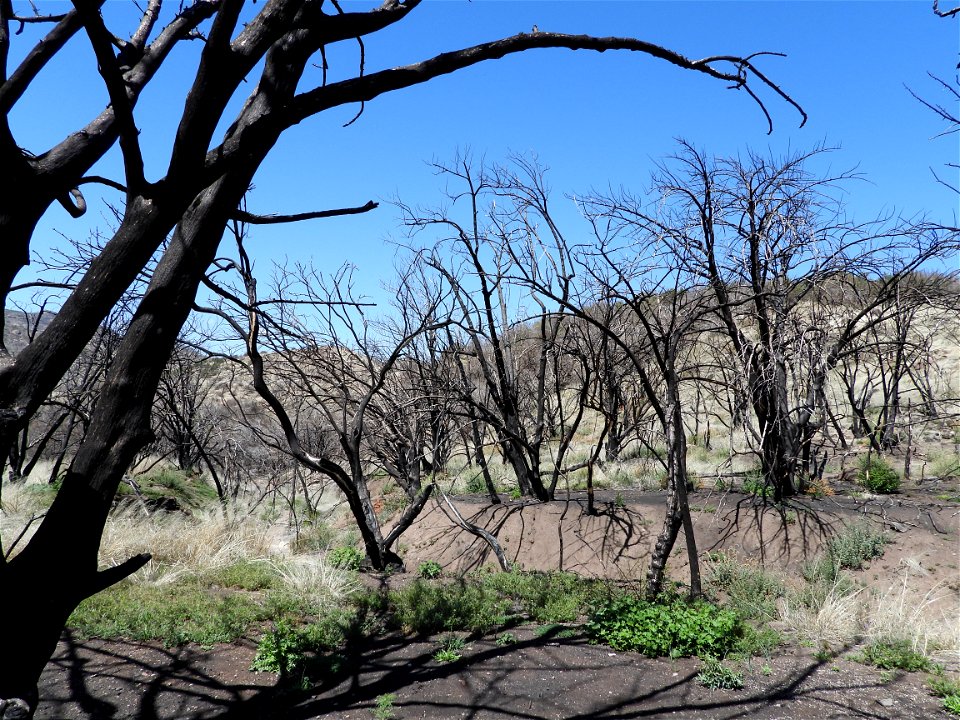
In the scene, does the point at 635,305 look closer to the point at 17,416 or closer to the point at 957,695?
the point at 957,695

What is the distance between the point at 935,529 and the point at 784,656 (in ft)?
15.4

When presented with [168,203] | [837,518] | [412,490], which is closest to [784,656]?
[837,518]

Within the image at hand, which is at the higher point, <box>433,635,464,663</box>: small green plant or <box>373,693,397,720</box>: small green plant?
<box>433,635,464,663</box>: small green plant

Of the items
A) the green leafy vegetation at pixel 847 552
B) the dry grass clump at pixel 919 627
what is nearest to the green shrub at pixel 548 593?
the dry grass clump at pixel 919 627

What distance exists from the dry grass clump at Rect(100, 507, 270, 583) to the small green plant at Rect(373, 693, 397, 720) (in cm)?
440

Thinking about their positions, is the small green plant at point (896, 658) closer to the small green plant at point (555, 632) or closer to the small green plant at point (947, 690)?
the small green plant at point (947, 690)

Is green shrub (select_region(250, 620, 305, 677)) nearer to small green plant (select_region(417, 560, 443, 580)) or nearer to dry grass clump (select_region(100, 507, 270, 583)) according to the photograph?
dry grass clump (select_region(100, 507, 270, 583))

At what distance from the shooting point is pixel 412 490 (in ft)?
39.0

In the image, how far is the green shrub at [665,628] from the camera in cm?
555

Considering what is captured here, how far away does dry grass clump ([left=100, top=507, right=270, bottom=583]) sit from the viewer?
8.65 metres

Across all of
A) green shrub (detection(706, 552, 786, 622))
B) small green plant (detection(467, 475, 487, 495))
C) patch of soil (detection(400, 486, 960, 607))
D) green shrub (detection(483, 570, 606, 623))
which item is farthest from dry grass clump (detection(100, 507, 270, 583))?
green shrub (detection(706, 552, 786, 622))

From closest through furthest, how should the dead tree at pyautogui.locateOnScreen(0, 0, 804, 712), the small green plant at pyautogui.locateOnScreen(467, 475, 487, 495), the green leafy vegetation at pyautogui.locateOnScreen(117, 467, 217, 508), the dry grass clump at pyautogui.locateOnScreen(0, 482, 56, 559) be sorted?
the dead tree at pyautogui.locateOnScreen(0, 0, 804, 712) < the dry grass clump at pyautogui.locateOnScreen(0, 482, 56, 559) < the green leafy vegetation at pyautogui.locateOnScreen(117, 467, 217, 508) < the small green plant at pyautogui.locateOnScreen(467, 475, 487, 495)

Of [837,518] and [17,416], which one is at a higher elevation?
[17,416]

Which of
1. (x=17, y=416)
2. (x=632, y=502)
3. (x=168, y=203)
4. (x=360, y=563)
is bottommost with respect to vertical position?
(x=360, y=563)
